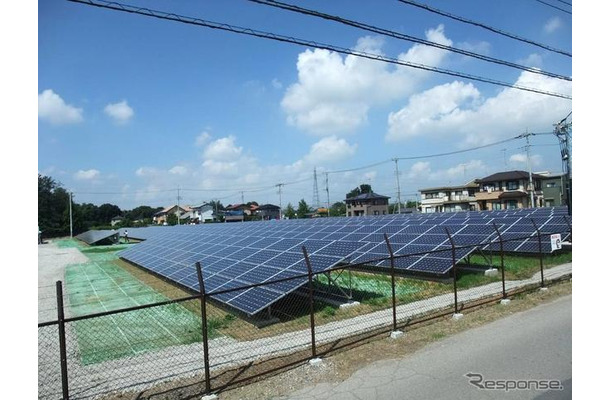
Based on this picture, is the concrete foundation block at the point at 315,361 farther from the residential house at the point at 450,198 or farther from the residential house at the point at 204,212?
the residential house at the point at 204,212

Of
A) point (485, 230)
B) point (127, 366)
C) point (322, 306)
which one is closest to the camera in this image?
point (127, 366)

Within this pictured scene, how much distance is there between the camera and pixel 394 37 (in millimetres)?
7617

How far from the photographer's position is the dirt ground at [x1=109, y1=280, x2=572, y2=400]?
5711 millimetres

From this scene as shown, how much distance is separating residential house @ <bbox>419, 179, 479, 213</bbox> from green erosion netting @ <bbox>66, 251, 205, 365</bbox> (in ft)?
233

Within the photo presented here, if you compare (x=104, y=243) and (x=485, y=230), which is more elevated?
(x=485, y=230)

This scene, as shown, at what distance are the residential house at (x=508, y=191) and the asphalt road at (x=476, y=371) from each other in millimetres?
58621

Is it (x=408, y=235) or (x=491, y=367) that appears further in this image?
(x=408, y=235)

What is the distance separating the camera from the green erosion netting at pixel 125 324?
27.6 feet

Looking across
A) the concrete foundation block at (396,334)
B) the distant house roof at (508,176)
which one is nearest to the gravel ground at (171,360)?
the concrete foundation block at (396,334)

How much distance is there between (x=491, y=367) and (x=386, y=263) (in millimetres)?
8324

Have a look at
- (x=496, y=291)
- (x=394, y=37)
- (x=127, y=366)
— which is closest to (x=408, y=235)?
(x=496, y=291)

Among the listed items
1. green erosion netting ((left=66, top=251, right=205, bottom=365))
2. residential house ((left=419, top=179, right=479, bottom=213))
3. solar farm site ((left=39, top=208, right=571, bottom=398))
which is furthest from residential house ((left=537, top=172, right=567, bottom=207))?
green erosion netting ((left=66, top=251, right=205, bottom=365))

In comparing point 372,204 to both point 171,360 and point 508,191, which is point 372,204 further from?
point 171,360

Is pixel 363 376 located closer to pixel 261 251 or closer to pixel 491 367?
pixel 491 367
